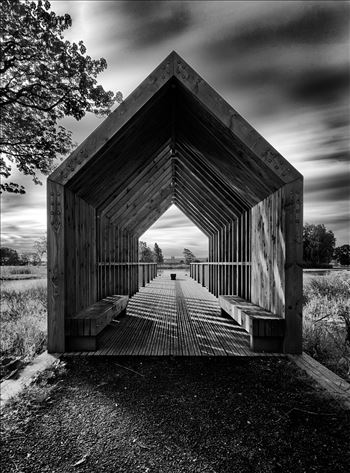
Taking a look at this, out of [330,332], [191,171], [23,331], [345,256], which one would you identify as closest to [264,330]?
[330,332]

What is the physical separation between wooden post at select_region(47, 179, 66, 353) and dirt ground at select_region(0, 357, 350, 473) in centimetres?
72

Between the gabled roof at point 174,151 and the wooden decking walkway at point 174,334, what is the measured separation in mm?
2507

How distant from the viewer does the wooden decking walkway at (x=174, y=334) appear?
414 cm

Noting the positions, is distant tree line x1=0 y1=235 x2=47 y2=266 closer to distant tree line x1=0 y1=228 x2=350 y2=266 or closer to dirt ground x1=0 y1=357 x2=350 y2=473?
distant tree line x1=0 y1=228 x2=350 y2=266

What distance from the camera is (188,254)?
5453 centimetres

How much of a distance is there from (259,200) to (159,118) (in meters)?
2.34

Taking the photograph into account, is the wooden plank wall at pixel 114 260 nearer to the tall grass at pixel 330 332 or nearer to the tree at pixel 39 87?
the tree at pixel 39 87

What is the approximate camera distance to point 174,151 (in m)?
7.02

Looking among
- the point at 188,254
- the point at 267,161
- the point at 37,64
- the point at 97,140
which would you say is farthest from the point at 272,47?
the point at 188,254

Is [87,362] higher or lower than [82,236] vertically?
lower

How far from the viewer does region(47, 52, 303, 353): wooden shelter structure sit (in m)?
3.92

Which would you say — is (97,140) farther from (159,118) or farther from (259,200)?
(259,200)

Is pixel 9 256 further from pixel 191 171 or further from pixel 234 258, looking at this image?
pixel 234 258

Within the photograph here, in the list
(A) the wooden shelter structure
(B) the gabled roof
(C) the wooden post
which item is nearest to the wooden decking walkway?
(C) the wooden post
